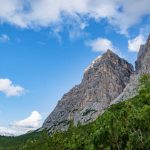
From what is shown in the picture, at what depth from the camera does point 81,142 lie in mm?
109812

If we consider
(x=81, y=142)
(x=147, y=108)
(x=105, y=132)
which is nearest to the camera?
(x=147, y=108)

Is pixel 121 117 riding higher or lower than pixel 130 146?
higher

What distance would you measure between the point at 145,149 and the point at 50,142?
1422 inches

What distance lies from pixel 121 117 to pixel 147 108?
14.1 meters

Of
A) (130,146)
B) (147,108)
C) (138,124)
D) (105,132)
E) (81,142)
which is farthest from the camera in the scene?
(81,142)

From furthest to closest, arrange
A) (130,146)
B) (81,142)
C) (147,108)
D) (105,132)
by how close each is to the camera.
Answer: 1. (81,142)
2. (105,132)
3. (130,146)
4. (147,108)

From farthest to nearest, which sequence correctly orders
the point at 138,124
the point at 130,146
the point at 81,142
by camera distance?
the point at 81,142 < the point at 130,146 < the point at 138,124

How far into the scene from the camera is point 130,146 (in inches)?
3548

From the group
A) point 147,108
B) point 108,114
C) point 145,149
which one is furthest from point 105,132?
point 147,108

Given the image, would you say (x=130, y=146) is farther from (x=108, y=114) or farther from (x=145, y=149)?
(x=108, y=114)

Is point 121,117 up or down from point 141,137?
up

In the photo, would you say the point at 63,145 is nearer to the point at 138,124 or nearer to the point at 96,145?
the point at 96,145

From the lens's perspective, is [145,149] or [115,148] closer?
[145,149]

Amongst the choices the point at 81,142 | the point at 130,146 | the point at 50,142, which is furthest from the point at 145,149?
the point at 50,142
